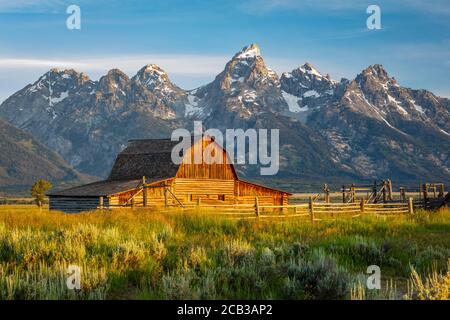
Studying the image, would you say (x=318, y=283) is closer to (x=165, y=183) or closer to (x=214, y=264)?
(x=214, y=264)

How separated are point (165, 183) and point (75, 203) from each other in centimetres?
746

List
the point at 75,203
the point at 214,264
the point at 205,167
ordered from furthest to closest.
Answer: the point at 205,167 → the point at 75,203 → the point at 214,264

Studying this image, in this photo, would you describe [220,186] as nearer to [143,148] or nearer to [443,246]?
[143,148]

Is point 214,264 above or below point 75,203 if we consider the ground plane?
below

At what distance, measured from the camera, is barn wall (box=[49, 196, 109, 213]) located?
42331 millimetres

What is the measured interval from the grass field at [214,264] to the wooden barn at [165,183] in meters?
24.8

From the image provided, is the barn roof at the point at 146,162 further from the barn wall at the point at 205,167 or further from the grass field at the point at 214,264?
the grass field at the point at 214,264

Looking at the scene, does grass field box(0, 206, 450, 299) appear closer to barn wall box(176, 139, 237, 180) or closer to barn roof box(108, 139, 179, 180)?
barn wall box(176, 139, 237, 180)

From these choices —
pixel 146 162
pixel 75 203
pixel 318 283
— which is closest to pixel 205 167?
pixel 146 162

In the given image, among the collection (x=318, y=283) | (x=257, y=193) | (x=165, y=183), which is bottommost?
(x=318, y=283)

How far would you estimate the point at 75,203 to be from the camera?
147 ft

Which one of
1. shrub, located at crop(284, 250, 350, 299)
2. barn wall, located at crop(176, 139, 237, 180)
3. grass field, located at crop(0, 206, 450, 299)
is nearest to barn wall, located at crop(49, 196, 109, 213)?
barn wall, located at crop(176, 139, 237, 180)

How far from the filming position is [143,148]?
52.9m

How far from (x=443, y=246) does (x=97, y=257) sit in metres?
9.76
